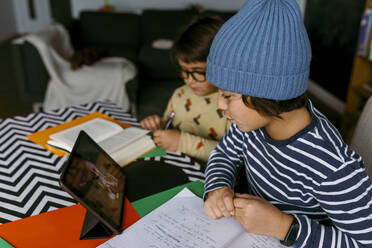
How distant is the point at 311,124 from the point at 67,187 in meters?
0.55

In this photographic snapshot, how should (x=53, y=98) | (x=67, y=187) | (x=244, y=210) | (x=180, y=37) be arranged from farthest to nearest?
(x=53, y=98) → (x=180, y=37) → (x=244, y=210) → (x=67, y=187)

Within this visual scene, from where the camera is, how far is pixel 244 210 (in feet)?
2.45

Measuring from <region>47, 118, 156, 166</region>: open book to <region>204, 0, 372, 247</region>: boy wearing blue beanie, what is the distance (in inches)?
13.0

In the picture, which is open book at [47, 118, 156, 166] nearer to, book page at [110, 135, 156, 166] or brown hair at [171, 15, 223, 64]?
book page at [110, 135, 156, 166]

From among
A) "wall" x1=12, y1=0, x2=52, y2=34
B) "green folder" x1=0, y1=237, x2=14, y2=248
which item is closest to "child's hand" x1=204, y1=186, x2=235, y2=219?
"green folder" x1=0, y1=237, x2=14, y2=248

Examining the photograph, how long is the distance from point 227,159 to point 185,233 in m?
0.32

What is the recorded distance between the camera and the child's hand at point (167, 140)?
1144 mm

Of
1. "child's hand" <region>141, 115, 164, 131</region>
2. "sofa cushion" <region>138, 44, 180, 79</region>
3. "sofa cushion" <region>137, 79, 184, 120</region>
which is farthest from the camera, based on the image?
"sofa cushion" <region>138, 44, 180, 79</region>

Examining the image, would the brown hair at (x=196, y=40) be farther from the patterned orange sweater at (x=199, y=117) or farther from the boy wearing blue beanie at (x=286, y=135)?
the boy wearing blue beanie at (x=286, y=135)

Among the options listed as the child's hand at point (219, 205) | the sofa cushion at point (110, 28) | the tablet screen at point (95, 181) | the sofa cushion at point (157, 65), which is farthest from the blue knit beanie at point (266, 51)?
the sofa cushion at point (110, 28)

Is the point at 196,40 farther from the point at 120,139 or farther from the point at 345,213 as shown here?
the point at 345,213

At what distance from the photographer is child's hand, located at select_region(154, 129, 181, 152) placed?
3.75ft

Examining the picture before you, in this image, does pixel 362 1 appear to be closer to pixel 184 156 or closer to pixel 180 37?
pixel 180 37

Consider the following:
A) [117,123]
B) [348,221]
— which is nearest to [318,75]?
[117,123]
